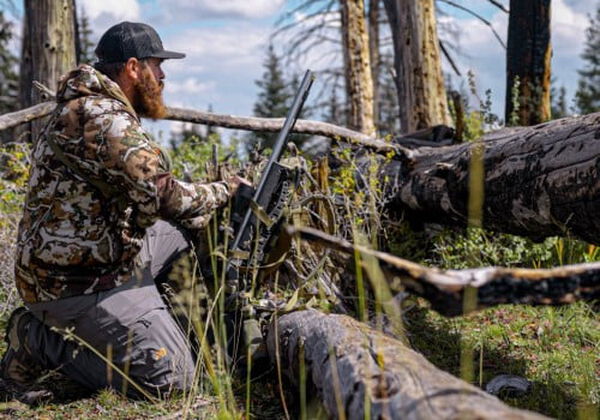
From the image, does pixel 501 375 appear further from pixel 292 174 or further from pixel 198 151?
pixel 198 151

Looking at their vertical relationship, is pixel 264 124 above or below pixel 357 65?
below

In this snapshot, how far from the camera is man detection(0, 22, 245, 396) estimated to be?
3740 millimetres

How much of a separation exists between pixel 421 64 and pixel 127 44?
5.10 meters

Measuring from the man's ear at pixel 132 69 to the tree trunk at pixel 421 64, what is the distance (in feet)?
16.3

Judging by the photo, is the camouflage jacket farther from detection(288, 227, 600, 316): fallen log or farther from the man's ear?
detection(288, 227, 600, 316): fallen log

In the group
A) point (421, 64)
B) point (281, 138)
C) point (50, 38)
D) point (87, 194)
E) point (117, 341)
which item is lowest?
point (117, 341)

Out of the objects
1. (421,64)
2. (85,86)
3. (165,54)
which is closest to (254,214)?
(165,54)

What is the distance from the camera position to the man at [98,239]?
374 cm

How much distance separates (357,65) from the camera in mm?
12344

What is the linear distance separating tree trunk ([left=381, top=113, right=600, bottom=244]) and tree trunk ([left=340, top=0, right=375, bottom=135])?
6.62 m

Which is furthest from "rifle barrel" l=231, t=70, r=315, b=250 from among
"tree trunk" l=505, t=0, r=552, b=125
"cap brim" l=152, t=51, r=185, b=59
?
"tree trunk" l=505, t=0, r=552, b=125

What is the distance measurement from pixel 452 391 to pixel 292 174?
8.17 feet

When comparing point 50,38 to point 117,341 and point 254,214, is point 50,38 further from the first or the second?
point 117,341

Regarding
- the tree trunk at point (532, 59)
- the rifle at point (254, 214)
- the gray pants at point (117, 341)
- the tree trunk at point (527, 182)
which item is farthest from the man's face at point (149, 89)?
the tree trunk at point (532, 59)
